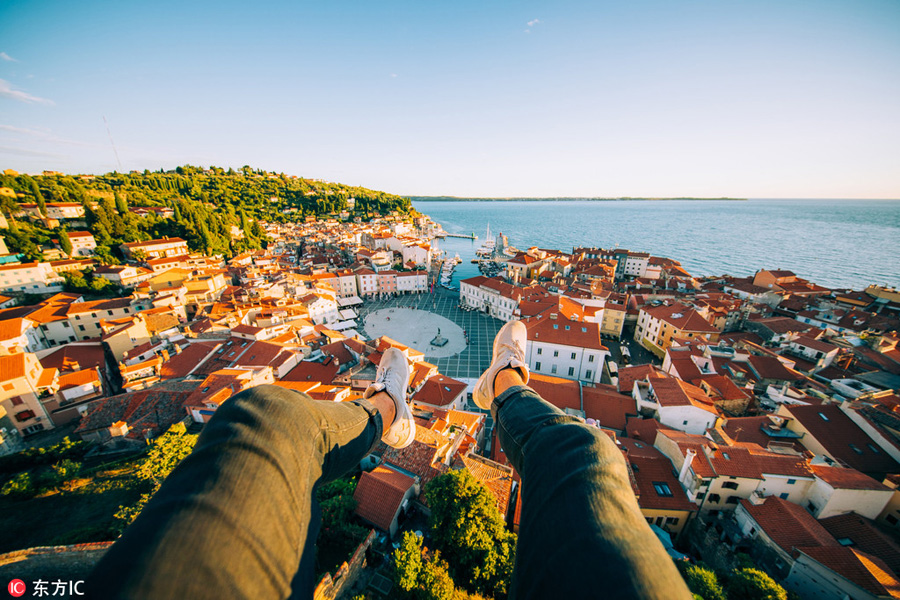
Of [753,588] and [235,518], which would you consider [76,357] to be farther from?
[753,588]

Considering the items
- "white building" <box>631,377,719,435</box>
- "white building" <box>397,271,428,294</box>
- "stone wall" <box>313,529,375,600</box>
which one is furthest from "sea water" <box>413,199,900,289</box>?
"stone wall" <box>313,529,375,600</box>

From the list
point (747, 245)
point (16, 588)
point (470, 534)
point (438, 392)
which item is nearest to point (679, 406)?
point (438, 392)

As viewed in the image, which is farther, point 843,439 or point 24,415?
point 24,415

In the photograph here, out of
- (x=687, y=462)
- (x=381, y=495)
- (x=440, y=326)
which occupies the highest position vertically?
(x=687, y=462)

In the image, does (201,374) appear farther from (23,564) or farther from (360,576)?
(360,576)

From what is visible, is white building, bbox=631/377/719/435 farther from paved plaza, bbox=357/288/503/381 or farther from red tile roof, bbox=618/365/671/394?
paved plaza, bbox=357/288/503/381
